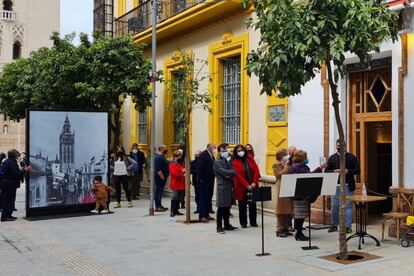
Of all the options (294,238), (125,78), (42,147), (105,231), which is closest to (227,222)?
(294,238)

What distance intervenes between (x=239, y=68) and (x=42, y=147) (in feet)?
18.7

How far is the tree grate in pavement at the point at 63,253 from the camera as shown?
7531 mm

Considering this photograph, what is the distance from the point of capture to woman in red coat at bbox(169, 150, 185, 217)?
41.2 ft

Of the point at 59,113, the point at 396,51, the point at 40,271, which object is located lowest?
the point at 40,271

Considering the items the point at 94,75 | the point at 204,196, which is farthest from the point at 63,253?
the point at 94,75

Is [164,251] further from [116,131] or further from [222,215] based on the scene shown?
[116,131]

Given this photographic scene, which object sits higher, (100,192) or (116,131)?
(116,131)

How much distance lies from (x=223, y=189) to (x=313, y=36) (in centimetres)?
409

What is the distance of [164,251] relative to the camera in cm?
864

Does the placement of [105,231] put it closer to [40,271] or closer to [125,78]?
[40,271]

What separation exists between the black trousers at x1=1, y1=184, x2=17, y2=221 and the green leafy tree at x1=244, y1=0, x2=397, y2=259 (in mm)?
7318

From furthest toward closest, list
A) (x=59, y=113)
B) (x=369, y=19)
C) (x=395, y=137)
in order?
1. (x=59, y=113)
2. (x=395, y=137)
3. (x=369, y=19)

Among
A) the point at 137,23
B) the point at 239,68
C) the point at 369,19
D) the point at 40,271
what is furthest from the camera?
the point at 137,23

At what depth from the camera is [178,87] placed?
11.8 metres
